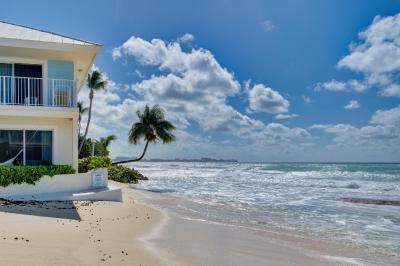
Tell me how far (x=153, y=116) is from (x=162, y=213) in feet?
77.9

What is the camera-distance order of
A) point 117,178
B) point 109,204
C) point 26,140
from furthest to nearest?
point 117,178, point 26,140, point 109,204

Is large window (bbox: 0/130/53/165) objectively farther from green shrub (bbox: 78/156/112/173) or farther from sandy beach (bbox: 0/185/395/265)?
green shrub (bbox: 78/156/112/173)

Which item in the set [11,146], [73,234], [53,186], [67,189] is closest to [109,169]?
[11,146]

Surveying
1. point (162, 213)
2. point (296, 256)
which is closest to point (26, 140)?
point (162, 213)

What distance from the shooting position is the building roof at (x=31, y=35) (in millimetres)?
15555

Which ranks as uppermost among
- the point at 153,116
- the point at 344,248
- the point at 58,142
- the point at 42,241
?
the point at 153,116

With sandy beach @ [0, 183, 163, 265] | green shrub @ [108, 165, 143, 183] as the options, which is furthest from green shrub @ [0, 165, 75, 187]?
green shrub @ [108, 165, 143, 183]

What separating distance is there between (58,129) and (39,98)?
151 cm

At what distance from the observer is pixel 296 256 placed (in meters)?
7.72

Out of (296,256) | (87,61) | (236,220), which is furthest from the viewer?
(87,61)

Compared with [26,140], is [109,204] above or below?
below

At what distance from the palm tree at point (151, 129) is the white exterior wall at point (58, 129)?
19779 millimetres

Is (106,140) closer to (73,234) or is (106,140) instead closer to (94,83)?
(94,83)

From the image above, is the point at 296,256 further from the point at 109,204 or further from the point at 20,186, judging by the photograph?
the point at 20,186
